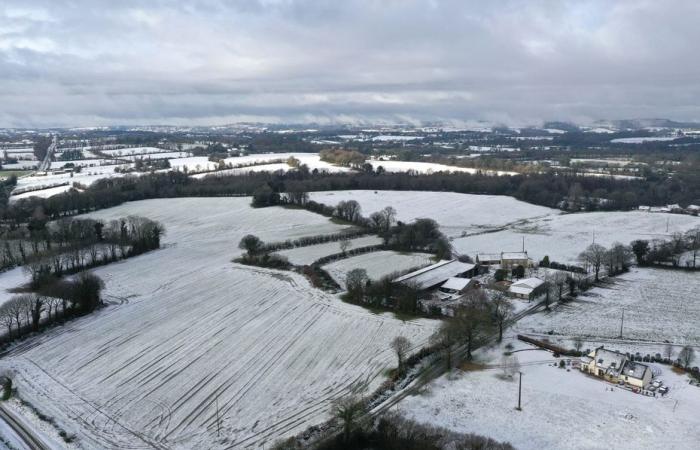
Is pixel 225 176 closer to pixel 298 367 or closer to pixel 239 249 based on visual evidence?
pixel 239 249

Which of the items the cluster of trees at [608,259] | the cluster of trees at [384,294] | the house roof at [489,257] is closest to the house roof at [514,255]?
the house roof at [489,257]

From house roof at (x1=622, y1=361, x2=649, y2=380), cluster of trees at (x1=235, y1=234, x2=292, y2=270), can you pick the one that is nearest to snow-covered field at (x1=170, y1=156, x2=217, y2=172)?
cluster of trees at (x1=235, y1=234, x2=292, y2=270)

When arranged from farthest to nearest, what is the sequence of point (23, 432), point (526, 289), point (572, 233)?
1. point (572, 233)
2. point (526, 289)
3. point (23, 432)

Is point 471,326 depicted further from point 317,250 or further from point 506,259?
point 317,250

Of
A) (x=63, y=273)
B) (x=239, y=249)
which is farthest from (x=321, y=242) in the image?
(x=63, y=273)

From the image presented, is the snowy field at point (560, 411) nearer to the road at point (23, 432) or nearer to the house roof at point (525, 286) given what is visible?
the house roof at point (525, 286)

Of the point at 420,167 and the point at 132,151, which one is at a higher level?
the point at 132,151

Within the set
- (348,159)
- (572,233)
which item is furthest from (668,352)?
(348,159)
